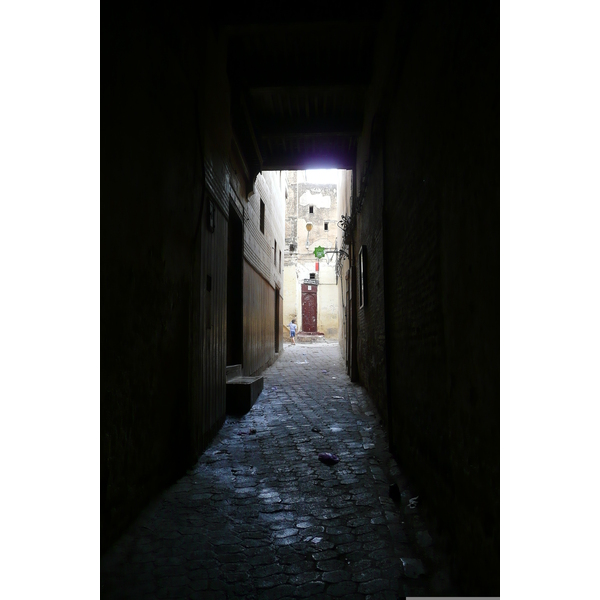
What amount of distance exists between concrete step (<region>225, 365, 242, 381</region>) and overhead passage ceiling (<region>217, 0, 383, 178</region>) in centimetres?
411

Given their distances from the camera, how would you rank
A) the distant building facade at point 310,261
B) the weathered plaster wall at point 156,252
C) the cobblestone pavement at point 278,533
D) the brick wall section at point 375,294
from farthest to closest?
1. the distant building facade at point 310,261
2. the brick wall section at point 375,294
3. the weathered plaster wall at point 156,252
4. the cobblestone pavement at point 278,533

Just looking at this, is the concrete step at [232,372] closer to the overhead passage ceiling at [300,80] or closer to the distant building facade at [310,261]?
the overhead passage ceiling at [300,80]

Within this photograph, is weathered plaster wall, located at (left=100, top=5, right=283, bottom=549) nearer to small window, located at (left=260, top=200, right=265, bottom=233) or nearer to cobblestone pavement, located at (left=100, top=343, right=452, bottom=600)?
cobblestone pavement, located at (left=100, top=343, right=452, bottom=600)

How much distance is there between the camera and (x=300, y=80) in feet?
22.1

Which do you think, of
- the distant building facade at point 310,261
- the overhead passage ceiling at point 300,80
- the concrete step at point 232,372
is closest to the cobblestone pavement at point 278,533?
the concrete step at point 232,372

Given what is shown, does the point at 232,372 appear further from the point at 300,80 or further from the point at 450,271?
the point at 450,271

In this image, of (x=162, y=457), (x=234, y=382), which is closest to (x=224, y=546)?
(x=162, y=457)

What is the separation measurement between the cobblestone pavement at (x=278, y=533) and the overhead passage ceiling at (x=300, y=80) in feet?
17.0

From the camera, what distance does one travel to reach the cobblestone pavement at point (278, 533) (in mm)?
2162

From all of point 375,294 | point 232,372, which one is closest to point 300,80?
point 375,294

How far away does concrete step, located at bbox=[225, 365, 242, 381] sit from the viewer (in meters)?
6.96

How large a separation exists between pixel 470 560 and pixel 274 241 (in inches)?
521

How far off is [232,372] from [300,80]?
197 inches

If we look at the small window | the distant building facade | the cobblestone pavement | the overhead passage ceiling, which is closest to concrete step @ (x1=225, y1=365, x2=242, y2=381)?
the cobblestone pavement
